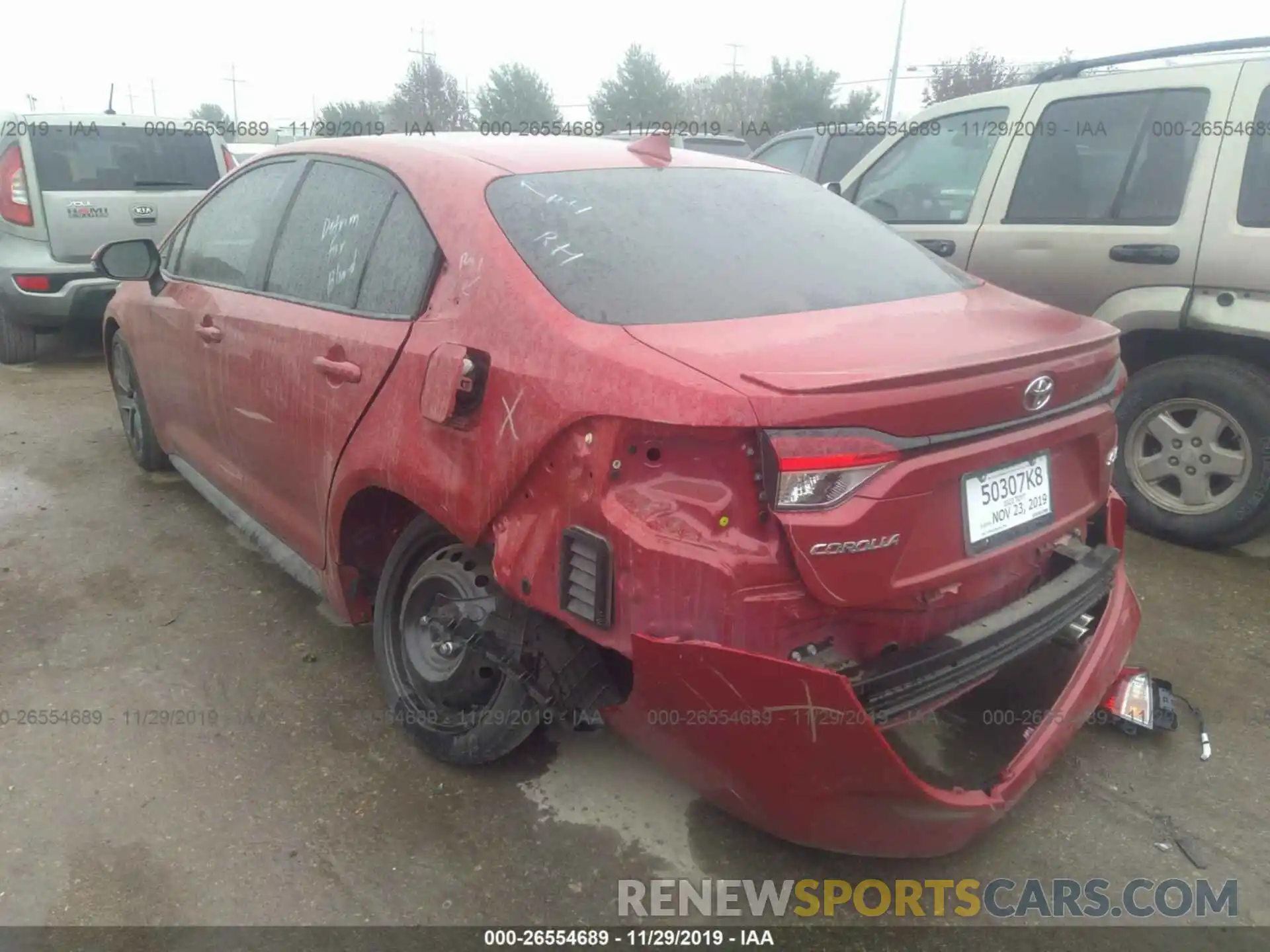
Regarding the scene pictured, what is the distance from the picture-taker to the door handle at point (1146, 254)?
12.7 feet

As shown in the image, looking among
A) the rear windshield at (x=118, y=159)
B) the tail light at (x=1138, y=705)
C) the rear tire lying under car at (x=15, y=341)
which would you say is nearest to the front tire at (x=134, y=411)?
the rear windshield at (x=118, y=159)

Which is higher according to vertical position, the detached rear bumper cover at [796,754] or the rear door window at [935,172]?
the rear door window at [935,172]

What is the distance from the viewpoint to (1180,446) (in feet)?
13.2

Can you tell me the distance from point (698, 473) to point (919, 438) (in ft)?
1.44

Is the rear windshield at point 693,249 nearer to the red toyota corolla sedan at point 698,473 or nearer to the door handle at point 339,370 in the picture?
the red toyota corolla sedan at point 698,473

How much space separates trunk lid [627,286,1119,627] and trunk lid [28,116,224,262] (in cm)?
Result: 633

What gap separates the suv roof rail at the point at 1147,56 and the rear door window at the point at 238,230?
3511 mm

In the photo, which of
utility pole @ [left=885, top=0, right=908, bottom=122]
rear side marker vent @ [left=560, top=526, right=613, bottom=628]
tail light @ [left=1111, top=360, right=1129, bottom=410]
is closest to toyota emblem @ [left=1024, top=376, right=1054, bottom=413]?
tail light @ [left=1111, top=360, right=1129, bottom=410]

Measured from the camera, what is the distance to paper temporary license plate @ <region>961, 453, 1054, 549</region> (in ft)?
6.50

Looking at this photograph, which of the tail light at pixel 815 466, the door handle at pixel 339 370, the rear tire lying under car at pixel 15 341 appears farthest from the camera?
the rear tire lying under car at pixel 15 341

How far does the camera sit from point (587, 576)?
1.92 metres

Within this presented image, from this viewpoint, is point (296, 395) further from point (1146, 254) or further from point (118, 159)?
point (118, 159)

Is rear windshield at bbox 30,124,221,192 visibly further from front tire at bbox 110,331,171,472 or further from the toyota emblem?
the toyota emblem

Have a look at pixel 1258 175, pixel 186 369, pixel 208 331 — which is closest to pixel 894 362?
pixel 208 331
